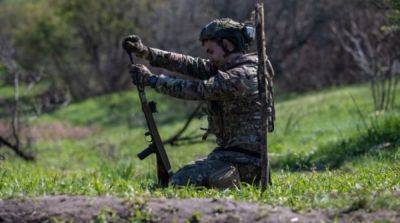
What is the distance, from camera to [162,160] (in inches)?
302

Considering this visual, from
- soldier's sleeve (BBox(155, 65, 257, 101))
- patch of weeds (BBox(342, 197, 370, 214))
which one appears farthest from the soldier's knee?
patch of weeds (BBox(342, 197, 370, 214))

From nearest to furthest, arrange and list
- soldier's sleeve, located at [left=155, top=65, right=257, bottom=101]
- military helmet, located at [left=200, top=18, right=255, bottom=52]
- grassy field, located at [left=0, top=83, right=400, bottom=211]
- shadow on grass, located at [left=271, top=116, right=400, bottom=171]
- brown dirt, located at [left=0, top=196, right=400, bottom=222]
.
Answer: brown dirt, located at [left=0, top=196, right=400, bottom=222] < grassy field, located at [left=0, top=83, right=400, bottom=211] < soldier's sleeve, located at [left=155, top=65, right=257, bottom=101] < military helmet, located at [left=200, top=18, right=255, bottom=52] < shadow on grass, located at [left=271, top=116, right=400, bottom=171]

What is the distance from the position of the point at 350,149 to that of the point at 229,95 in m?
5.45

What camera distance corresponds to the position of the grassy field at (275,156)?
6699mm

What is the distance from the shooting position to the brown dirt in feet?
19.5

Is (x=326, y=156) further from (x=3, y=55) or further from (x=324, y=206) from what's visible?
(x=3, y=55)

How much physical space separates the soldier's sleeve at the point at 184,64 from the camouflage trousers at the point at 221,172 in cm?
92

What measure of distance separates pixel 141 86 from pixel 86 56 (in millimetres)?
31469

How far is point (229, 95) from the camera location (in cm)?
732

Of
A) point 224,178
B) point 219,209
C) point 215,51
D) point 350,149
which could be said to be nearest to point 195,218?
point 219,209

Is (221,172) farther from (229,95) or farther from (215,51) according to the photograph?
(215,51)

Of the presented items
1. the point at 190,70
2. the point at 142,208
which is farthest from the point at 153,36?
the point at 142,208

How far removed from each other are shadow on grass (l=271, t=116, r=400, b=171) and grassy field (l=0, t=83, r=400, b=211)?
19mm

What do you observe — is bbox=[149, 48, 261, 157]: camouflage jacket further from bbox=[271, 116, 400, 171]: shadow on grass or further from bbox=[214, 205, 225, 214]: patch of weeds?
bbox=[271, 116, 400, 171]: shadow on grass
